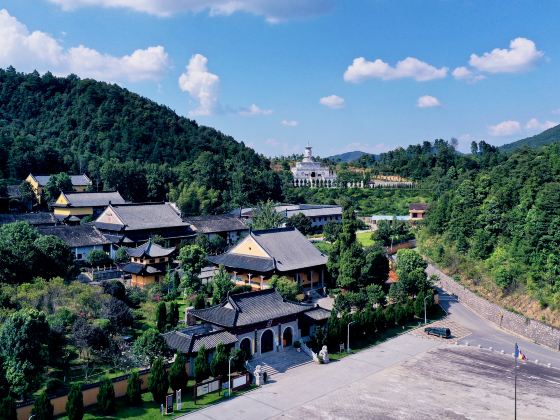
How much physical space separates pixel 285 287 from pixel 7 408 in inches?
706

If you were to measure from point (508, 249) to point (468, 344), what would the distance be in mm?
11707

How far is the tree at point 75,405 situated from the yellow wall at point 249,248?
62.5ft

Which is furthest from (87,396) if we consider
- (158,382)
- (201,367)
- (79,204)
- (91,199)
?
(91,199)

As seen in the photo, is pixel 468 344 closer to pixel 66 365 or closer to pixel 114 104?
pixel 66 365

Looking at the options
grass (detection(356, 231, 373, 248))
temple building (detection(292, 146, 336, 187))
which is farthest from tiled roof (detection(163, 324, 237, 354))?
temple building (detection(292, 146, 336, 187))

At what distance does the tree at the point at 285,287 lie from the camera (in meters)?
32.1

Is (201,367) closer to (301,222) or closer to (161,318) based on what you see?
(161,318)

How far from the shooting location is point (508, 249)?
125ft

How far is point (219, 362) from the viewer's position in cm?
2216

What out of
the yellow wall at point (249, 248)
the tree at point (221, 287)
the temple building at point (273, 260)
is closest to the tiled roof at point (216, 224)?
the temple building at point (273, 260)

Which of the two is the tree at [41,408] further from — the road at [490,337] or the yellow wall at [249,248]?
the road at [490,337]

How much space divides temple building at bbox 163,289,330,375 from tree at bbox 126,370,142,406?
2.70 metres

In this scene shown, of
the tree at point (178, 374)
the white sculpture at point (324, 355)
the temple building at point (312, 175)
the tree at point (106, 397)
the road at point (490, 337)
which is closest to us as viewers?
the tree at point (106, 397)

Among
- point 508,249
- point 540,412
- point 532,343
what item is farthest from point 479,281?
point 540,412
